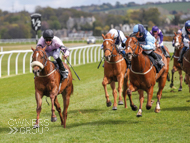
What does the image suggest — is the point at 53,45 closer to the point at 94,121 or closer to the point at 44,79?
the point at 44,79

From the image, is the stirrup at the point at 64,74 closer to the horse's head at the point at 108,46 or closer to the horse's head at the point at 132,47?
the horse's head at the point at 108,46

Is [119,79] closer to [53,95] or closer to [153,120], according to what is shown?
[153,120]

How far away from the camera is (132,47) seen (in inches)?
248

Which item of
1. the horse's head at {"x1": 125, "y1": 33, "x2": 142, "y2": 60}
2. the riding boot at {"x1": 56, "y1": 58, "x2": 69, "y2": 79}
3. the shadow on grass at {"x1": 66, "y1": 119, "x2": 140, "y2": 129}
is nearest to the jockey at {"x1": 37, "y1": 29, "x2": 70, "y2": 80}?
the riding boot at {"x1": 56, "y1": 58, "x2": 69, "y2": 79}

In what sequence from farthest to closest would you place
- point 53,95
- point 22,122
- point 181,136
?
1. point 22,122
2. point 53,95
3. point 181,136

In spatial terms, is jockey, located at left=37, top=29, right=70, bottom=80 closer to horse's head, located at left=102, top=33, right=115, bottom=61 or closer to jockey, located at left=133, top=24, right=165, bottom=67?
horse's head, located at left=102, top=33, right=115, bottom=61

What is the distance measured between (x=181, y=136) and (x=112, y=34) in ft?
9.88

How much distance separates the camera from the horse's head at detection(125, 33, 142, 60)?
20.2 ft

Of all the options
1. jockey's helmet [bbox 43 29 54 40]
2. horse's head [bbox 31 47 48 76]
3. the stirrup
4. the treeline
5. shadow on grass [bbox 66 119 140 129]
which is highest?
jockey's helmet [bbox 43 29 54 40]

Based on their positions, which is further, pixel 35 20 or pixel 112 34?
pixel 35 20

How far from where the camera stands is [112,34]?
312 inches

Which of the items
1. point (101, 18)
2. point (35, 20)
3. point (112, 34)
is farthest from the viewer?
point (101, 18)

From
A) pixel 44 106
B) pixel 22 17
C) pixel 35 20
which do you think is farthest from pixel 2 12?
pixel 44 106

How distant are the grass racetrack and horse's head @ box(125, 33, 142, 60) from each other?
4.42ft
